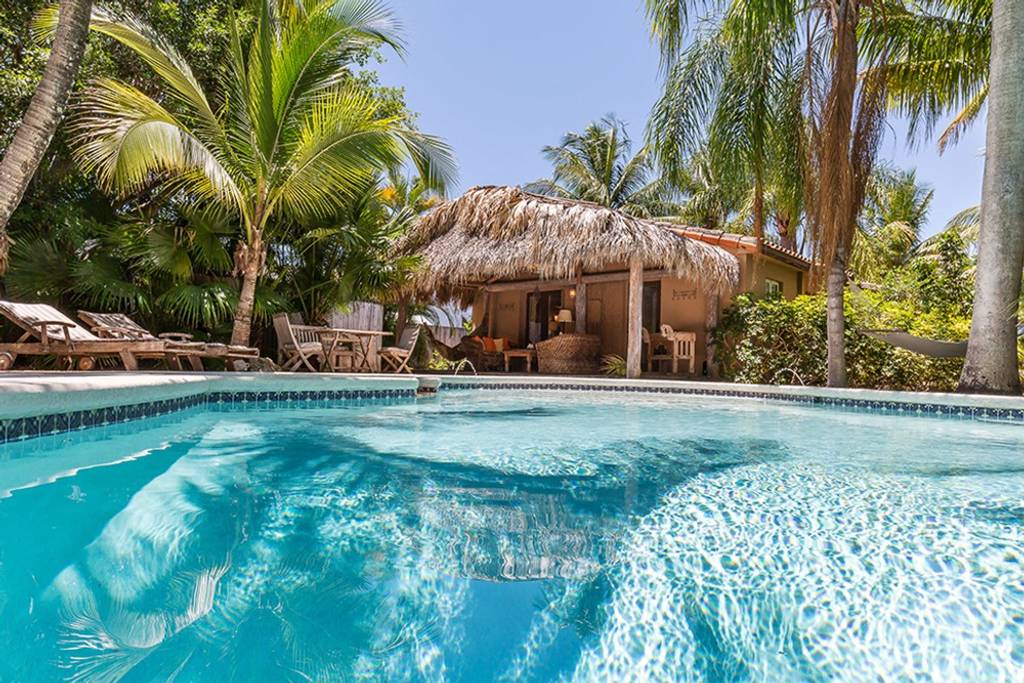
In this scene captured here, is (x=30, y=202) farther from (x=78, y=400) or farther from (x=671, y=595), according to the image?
(x=671, y=595)

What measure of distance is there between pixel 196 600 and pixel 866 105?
1016 centimetres

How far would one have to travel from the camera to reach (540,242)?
435 inches

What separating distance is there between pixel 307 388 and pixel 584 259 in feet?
19.0

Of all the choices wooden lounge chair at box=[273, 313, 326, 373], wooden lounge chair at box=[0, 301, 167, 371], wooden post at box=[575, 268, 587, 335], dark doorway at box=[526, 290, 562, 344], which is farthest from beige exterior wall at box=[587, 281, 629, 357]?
wooden lounge chair at box=[0, 301, 167, 371]

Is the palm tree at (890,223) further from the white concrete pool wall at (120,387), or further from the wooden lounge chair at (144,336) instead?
the wooden lounge chair at (144,336)

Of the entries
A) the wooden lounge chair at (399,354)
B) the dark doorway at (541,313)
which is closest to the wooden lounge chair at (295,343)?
the wooden lounge chair at (399,354)

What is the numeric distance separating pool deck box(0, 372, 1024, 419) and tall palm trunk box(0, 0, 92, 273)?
151cm

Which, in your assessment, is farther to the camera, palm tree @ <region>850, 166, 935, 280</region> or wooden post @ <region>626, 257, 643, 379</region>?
palm tree @ <region>850, 166, 935, 280</region>

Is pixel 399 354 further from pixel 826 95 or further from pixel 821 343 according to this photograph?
pixel 826 95

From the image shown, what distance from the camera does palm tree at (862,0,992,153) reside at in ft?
28.6

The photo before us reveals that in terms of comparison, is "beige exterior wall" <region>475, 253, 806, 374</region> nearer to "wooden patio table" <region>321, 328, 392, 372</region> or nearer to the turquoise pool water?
"wooden patio table" <region>321, 328, 392, 372</region>

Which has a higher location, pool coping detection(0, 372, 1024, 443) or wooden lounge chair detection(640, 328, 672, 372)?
wooden lounge chair detection(640, 328, 672, 372)

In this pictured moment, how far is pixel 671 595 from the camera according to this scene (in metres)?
1.87

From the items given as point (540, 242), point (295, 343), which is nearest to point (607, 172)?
point (540, 242)
